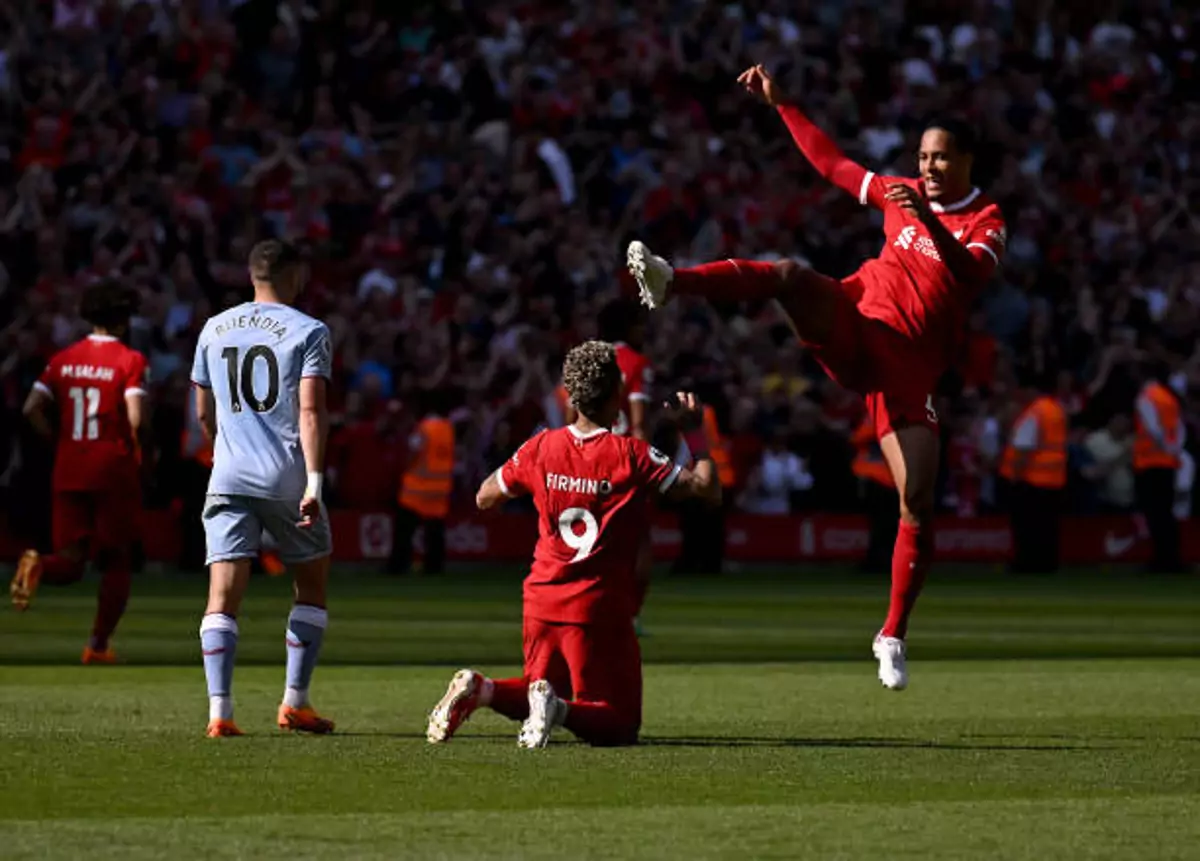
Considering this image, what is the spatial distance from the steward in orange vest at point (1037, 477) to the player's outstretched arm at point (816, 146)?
17.5 m

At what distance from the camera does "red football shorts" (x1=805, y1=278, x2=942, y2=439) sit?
11.7 m

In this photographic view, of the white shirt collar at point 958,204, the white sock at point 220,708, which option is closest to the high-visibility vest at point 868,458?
the white shirt collar at point 958,204

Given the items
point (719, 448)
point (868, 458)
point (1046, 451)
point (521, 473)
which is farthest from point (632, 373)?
point (1046, 451)

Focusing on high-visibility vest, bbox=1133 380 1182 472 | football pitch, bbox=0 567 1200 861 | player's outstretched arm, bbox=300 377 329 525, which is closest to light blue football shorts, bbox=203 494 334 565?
player's outstretched arm, bbox=300 377 329 525

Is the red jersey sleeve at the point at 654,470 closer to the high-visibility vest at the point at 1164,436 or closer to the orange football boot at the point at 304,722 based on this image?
the orange football boot at the point at 304,722

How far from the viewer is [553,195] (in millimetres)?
30547

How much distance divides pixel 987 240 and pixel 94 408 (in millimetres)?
6204

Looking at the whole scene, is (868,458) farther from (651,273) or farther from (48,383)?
(651,273)

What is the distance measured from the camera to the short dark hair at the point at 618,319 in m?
16.0

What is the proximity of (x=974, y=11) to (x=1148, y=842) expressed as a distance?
29568 mm

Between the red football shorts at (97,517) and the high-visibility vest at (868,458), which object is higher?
the high-visibility vest at (868,458)

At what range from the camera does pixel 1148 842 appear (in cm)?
781

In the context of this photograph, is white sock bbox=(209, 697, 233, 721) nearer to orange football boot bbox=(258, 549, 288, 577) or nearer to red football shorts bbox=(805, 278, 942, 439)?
red football shorts bbox=(805, 278, 942, 439)

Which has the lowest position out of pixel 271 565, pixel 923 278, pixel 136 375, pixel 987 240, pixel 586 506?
pixel 271 565
